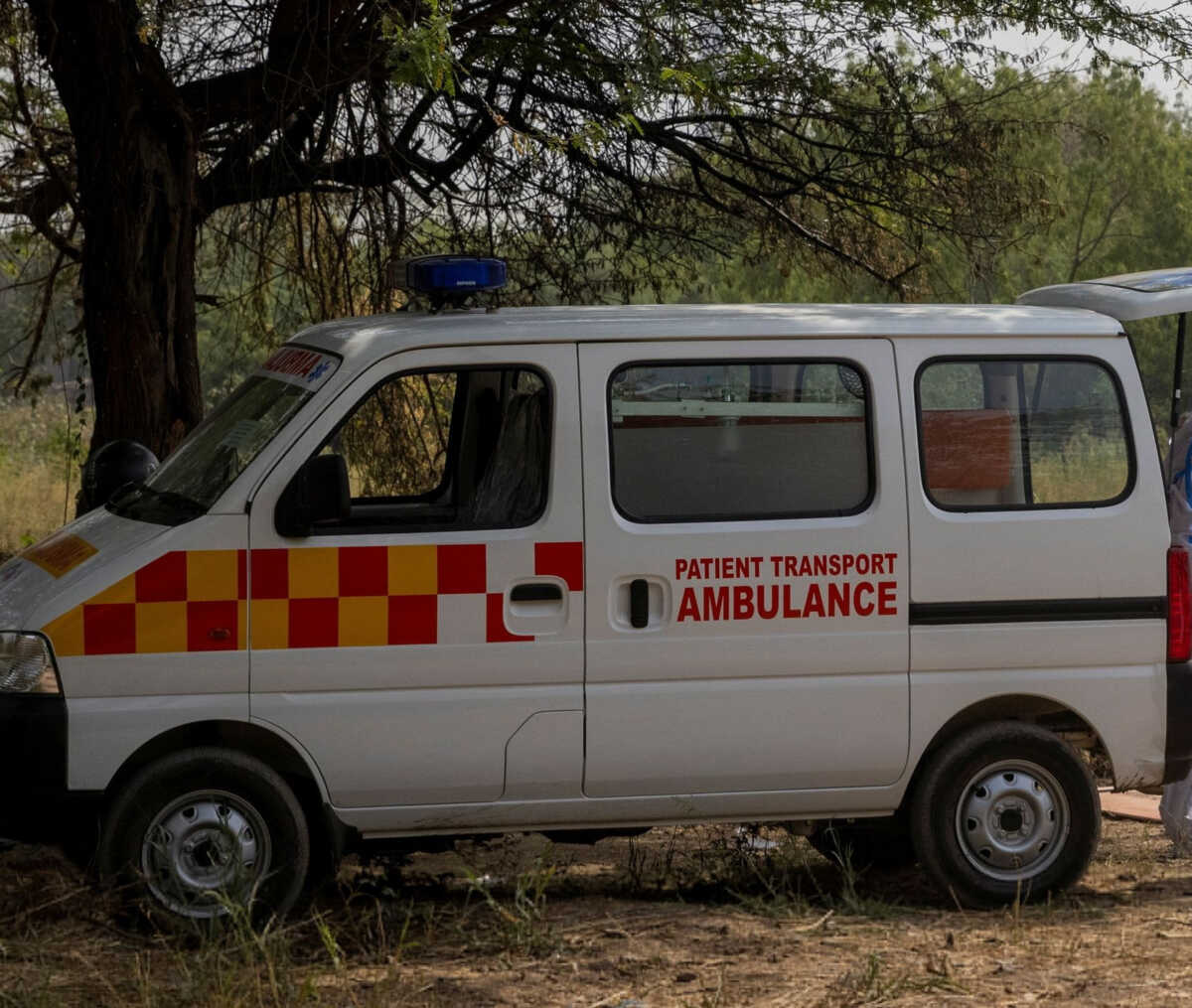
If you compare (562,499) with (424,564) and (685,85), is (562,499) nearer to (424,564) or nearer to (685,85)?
(424,564)

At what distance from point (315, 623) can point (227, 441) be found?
67 centimetres

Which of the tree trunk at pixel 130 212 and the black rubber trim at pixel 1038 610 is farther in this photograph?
the tree trunk at pixel 130 212

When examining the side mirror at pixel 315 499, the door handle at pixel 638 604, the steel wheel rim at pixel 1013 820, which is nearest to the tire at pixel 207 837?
the side mirror at pixel 315 499

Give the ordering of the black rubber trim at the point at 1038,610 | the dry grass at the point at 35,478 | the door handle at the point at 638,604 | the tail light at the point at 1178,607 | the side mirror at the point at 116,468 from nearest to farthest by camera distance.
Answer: the door handle at the point at 638,604, the black rubber trim at the point at 1038,610, the tail light at the point at 1178,607, the side mirror at the point at 116,468, the dry grass at the point at 35,478

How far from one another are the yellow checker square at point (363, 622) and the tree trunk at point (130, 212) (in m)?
3.94

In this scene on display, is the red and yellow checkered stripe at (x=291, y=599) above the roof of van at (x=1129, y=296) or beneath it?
beneath

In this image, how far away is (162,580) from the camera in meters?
4.62

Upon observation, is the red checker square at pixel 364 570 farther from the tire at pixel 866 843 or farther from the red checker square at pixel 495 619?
the tire at pixel 866 843

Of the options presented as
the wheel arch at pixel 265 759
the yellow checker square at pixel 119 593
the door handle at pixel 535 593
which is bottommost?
the wheel arch at pixel 265 759

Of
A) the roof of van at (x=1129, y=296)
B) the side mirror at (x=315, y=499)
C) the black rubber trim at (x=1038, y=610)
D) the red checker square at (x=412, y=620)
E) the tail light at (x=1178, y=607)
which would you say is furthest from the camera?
the roof of van at (x=1129, y=296)

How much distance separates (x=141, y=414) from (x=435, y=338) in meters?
3.94

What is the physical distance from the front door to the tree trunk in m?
3.79

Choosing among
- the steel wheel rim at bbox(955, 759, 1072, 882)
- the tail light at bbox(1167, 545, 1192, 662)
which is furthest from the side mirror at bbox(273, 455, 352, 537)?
the tail light at bbox(1167, 545, 1192, 662)

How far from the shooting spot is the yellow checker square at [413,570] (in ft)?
15.6
